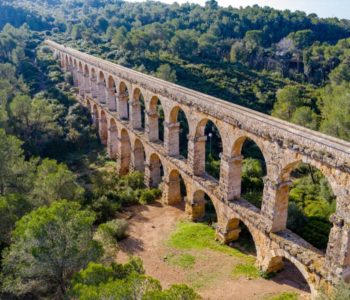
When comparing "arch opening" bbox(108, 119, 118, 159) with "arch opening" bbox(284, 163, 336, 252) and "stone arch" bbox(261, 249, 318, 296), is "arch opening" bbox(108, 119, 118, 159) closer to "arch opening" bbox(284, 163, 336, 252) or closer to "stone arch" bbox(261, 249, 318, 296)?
"arch opening" bbox(284, 163, 336, 252)

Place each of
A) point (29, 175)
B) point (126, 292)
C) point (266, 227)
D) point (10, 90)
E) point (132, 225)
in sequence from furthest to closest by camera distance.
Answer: point (10, 90), point (132, 225), point (29, 175), point (266, 227), point (126, 292)

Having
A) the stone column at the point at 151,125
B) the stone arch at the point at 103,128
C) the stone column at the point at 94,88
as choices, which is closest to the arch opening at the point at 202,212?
the stone column at the point at 151,125

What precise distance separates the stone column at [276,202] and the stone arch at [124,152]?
64.1 feet

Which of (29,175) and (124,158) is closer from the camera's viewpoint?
(29,175)

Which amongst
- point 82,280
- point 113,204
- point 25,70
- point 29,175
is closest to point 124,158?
point 113,204

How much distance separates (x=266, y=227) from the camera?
19.3 m

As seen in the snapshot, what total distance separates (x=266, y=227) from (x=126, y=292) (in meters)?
9.93

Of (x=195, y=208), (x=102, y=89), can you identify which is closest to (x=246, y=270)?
(x=195, y=208)

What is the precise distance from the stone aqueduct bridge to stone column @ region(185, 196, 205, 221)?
0.07 meters

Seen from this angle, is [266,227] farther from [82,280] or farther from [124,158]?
[124,158]

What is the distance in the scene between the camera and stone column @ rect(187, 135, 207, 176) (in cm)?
2462

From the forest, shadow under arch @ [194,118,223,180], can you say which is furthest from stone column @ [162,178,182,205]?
shadow under arch @ [194,118,223,180]

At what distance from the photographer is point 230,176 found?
22.0m

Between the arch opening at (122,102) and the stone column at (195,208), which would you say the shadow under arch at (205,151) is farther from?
the arch opening at (122,102)
